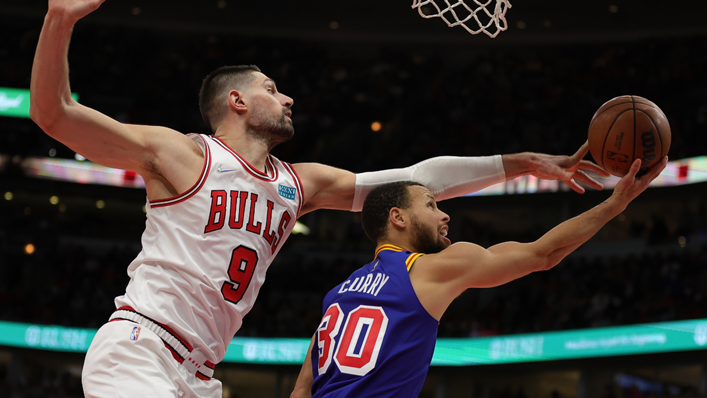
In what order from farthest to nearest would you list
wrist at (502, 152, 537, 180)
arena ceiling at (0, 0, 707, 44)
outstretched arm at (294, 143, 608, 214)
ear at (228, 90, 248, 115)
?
arena ceiling at (0, 0, 707, 44)
wrist at (502, 152, 537, 180)
outstretched arm at (294, 143, 608, 214)
ear at (228, 90, 248, 115)

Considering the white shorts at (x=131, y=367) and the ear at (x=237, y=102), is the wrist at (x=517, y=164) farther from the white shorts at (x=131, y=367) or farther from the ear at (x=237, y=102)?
the white shorts at (x=131, y=367)

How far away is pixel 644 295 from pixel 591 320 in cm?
110

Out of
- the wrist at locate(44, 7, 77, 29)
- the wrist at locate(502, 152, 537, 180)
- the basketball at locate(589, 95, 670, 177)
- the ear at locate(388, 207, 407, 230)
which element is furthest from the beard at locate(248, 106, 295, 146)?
the basketball at locate(589, 95, 670, 177)

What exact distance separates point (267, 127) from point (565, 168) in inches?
58.7

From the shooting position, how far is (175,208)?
9.03ft

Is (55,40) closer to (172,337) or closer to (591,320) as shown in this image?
(172,337)

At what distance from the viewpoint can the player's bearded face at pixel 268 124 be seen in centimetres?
310

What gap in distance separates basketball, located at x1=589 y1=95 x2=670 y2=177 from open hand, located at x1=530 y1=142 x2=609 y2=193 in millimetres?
70

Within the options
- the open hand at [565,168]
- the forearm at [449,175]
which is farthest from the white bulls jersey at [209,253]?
the open hand at [565,168]

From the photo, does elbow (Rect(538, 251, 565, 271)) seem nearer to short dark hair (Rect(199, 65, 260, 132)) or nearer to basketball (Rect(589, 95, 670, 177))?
basketball (Rect(589, 95, 670, 177))

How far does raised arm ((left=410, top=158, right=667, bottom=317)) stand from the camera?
277cm

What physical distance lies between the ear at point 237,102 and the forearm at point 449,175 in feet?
2.11

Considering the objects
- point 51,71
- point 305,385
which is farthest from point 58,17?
point 305,385

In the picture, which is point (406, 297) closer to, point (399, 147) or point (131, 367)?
point (131, 367)
